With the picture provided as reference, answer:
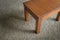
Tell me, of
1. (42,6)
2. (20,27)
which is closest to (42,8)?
(42,6)

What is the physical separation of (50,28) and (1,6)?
1110mm

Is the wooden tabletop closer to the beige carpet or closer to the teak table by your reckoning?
the teak table

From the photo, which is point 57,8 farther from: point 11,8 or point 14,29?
point 11,8

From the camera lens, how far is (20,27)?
6.09 ft

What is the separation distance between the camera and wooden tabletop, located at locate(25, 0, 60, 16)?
152 centimetres

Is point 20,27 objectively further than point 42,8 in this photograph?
Yes

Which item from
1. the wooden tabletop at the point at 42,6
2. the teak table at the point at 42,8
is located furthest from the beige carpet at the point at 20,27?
the wooden tabletop at the point at 42,6

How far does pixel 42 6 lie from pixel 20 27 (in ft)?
1.80

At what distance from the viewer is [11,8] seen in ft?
7.22

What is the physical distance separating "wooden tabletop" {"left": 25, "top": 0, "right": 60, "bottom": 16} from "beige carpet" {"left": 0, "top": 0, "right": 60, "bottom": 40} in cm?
42

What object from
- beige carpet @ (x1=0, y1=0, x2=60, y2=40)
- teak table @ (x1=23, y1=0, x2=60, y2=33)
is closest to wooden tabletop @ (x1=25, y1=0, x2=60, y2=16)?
teak table @ (x1=23, y1=0, x2=60, y2=33)

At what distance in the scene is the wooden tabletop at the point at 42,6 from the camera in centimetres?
152

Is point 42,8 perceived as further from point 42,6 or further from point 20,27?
point 20,27

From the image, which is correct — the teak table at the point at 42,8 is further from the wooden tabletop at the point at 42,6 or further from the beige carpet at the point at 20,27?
the beige carpet at the point at 20,27
